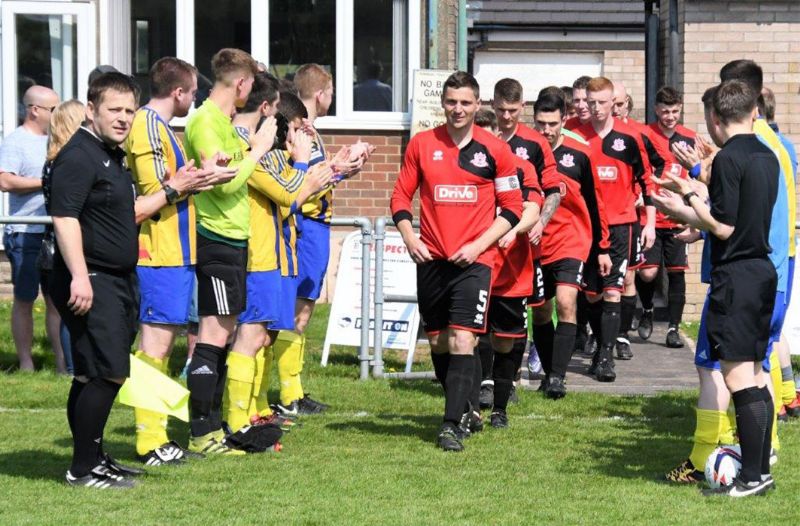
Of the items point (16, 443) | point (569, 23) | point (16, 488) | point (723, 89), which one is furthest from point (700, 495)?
point (569, 23)

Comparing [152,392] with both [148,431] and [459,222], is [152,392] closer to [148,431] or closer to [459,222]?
[148,431]

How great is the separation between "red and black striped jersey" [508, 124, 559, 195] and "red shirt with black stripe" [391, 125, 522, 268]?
1.23m

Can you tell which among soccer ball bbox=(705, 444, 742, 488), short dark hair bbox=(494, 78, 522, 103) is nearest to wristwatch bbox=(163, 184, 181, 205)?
soccer ball bbox=(705, 444, 742, 488)

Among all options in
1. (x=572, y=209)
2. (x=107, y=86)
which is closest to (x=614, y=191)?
(x=572, y=209)

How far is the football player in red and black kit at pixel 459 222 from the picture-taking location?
8359mm

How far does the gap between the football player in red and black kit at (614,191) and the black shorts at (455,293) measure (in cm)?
305

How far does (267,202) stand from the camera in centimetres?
834

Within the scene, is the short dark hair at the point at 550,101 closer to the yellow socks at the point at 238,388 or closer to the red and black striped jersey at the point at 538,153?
the red and black striped jersey at the point at 538,153

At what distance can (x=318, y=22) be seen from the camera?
15.2 m

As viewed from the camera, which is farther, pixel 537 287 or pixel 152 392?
pixel 537 287

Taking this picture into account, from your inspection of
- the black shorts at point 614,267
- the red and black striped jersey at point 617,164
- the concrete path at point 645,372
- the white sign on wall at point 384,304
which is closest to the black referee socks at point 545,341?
the concrete path at point 645,372

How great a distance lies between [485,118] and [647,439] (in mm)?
2456

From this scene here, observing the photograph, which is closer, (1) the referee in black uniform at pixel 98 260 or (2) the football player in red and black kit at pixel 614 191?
(1) the referee in black uniform at pixel 98 260

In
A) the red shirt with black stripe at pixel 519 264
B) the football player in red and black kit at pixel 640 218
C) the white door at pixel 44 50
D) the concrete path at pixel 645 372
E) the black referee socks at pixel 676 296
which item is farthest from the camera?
the white door at pixel 44 50
